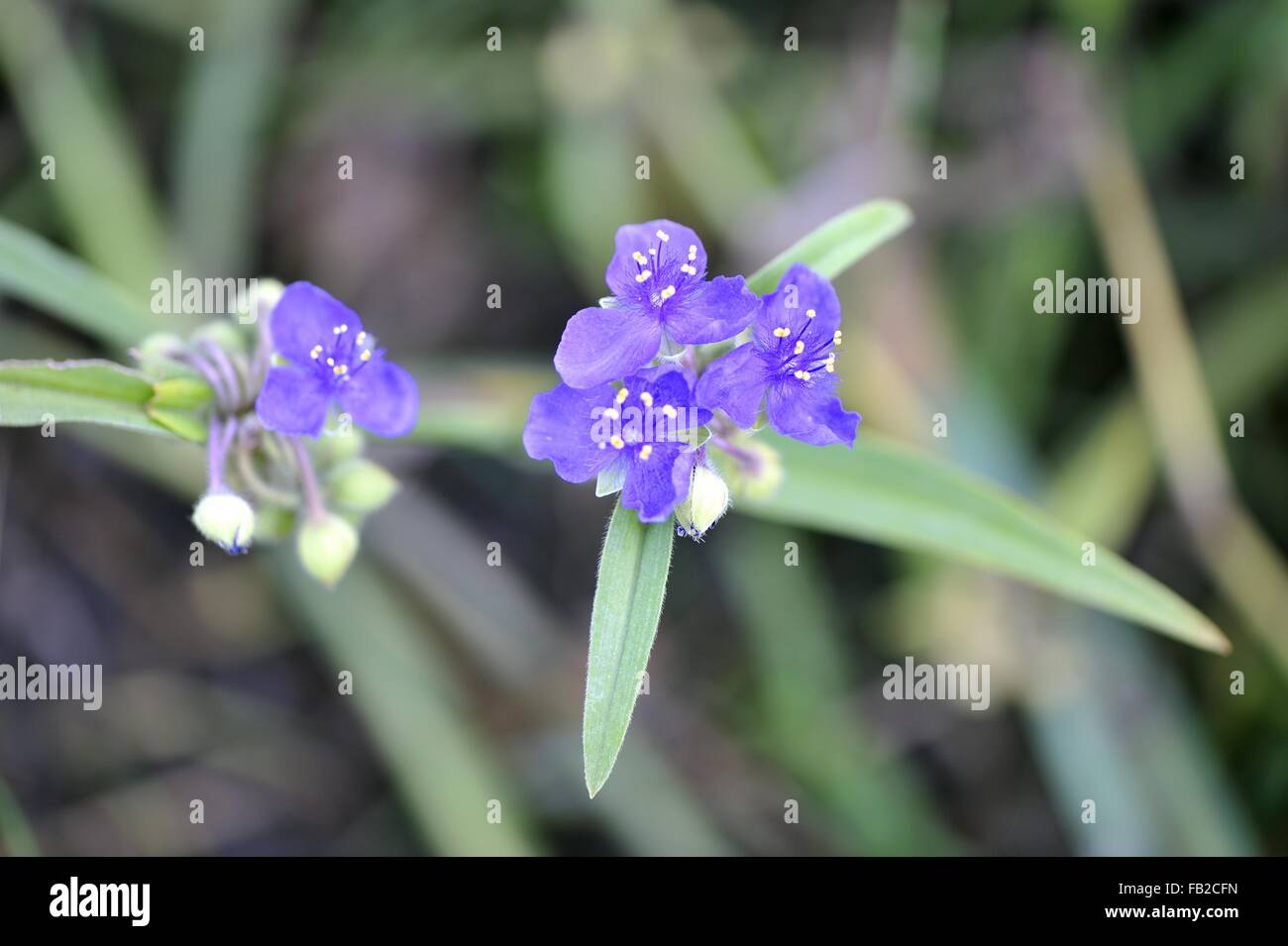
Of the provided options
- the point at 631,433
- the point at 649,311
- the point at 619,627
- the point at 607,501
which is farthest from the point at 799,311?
the point at 607,501

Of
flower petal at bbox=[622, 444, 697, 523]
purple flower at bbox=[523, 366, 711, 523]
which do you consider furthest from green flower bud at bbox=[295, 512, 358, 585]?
flower petal at bbox=[622, 444, 697, 523]

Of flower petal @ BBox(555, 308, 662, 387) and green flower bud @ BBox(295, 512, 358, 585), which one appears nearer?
flower petal @ BBox(555, 308, 662, 387)

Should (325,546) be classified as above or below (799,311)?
below

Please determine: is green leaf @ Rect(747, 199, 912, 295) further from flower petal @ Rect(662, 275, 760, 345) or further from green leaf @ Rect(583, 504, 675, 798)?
green leaf @ Rect(583, 504, 675, 798)

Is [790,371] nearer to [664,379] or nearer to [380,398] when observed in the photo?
[664,379]
